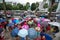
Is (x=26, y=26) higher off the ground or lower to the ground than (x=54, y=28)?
higher

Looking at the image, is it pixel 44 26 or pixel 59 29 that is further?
pixel 59 29

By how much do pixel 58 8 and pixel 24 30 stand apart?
1020 centimetres

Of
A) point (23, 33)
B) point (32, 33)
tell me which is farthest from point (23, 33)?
point (32, 33)

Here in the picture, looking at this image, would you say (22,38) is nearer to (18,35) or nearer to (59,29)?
(18,35)

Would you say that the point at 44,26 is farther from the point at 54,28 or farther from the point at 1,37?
the point at 1,37

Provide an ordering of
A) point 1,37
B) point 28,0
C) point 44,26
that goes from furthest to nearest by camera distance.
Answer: point 28,0 → point 44,26 → point 1,37

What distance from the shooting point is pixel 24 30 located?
5238mm

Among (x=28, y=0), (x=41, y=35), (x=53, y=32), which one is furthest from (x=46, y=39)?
(x=28, y=0)

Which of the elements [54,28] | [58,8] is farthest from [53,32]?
[58,8]

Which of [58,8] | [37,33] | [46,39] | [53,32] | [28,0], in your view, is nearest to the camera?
[46,39]

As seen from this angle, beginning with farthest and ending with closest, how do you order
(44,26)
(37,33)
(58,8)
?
(58,8) → (44,26) → (37,33)

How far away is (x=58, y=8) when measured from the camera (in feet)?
49.5

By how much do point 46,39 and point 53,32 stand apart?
206 cm

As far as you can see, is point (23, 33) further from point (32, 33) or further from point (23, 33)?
point (32, 33)
